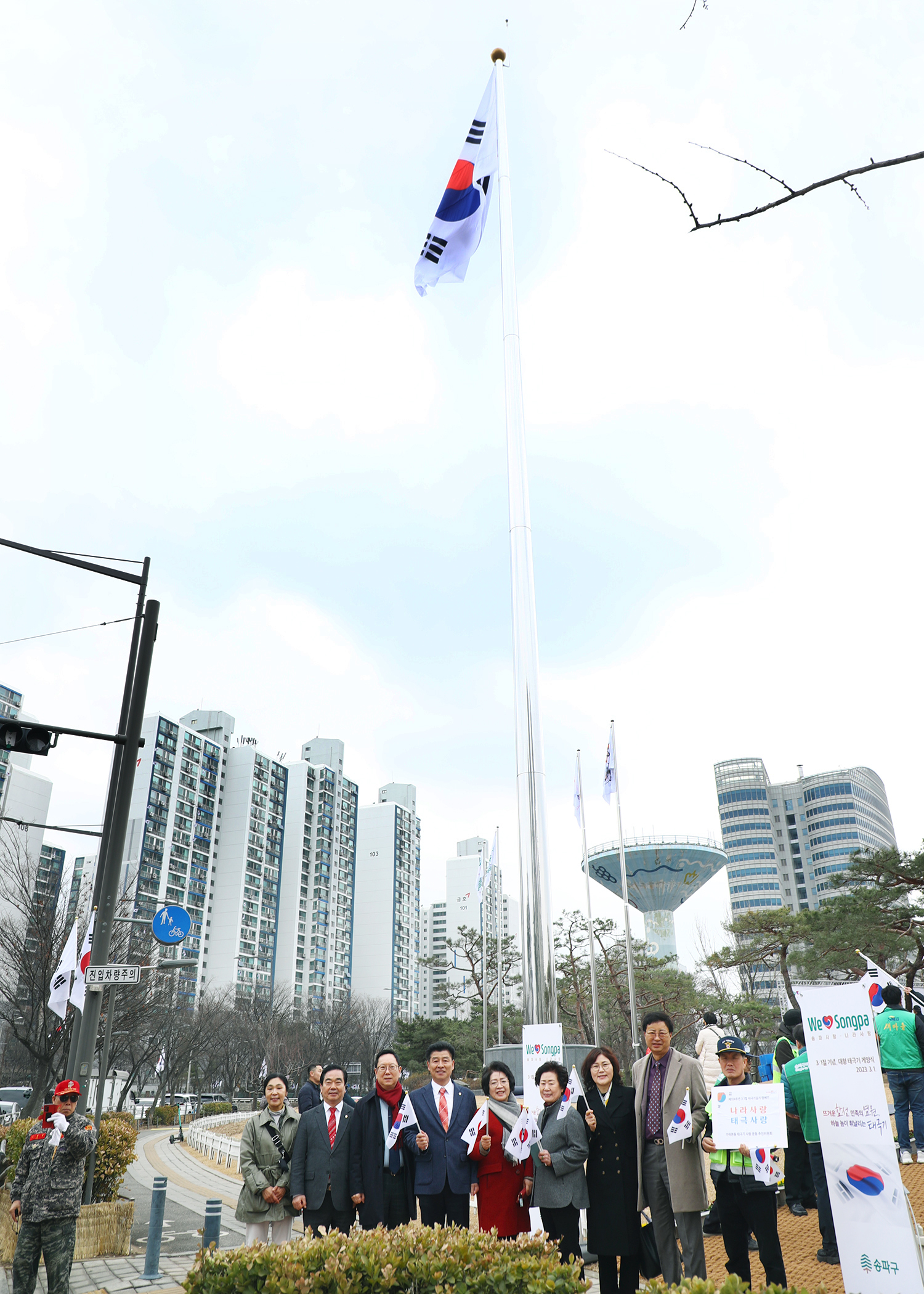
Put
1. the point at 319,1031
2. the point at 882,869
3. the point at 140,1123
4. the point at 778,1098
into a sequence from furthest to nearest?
the point at 319,1031, the point at 140,1123, the point at 882,869, the point at 778,1098

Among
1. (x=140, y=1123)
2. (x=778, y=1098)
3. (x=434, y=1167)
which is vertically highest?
(x=778, y=1098)

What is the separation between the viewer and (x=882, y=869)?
20.4 m

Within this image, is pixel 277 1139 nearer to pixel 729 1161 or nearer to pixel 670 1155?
pixel 670 1155

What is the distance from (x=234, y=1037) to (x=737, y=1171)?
59.1 metres

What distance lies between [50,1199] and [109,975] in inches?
115

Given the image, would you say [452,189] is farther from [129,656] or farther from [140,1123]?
[140,1123]

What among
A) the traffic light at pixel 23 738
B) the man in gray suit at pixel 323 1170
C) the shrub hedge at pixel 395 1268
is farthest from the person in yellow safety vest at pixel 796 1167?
the traffic light at pixel 23 738

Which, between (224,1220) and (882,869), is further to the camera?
(882,869)

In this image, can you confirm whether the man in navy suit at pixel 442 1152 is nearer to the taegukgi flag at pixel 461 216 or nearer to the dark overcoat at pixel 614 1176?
the dark overcoat at pixel 614 1176

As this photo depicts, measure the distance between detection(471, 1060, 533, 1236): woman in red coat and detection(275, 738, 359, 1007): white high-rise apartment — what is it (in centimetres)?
9316

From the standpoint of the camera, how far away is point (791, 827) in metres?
126

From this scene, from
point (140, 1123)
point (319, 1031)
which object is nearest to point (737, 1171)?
point (140, 1123)

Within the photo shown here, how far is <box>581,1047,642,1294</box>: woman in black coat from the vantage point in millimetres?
5668

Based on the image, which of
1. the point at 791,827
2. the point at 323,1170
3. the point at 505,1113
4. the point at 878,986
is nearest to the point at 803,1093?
the point at 878,986
